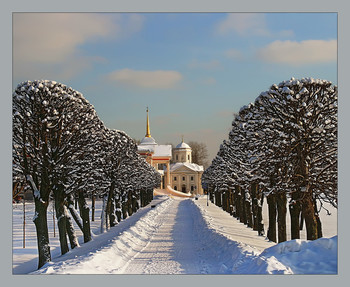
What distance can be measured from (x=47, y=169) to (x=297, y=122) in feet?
36.5

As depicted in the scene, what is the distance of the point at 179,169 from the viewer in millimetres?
147000

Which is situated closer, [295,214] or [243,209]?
[295,214]

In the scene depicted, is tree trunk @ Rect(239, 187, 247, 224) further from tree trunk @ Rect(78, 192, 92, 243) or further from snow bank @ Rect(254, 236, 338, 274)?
snow bank @ Rect(254, 236, 338, 274)

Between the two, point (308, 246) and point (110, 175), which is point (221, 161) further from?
point (308, 246)

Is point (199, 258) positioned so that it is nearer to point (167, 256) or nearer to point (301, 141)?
point (167, 256)

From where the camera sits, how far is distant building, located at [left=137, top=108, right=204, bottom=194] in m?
130

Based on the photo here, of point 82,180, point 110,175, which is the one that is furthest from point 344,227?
point 110,175

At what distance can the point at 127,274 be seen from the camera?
47.2 ft

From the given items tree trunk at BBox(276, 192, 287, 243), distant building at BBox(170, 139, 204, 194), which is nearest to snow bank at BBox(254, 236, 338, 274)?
tree trunk at BBox(276, 192, 287, 243)

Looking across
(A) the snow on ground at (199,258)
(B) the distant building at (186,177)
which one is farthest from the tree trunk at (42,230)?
(B) the distant building at (186,177)

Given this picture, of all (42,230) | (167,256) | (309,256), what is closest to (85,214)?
(42,230)

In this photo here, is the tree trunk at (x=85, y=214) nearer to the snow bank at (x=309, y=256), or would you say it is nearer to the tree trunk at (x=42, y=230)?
the tree trunk at (x=42, y=230)

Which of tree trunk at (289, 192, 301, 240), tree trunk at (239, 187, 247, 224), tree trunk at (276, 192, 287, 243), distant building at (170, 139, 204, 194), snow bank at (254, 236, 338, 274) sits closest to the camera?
snow bank at (254, 236, 338, 274)

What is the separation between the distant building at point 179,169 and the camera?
130500 mm
